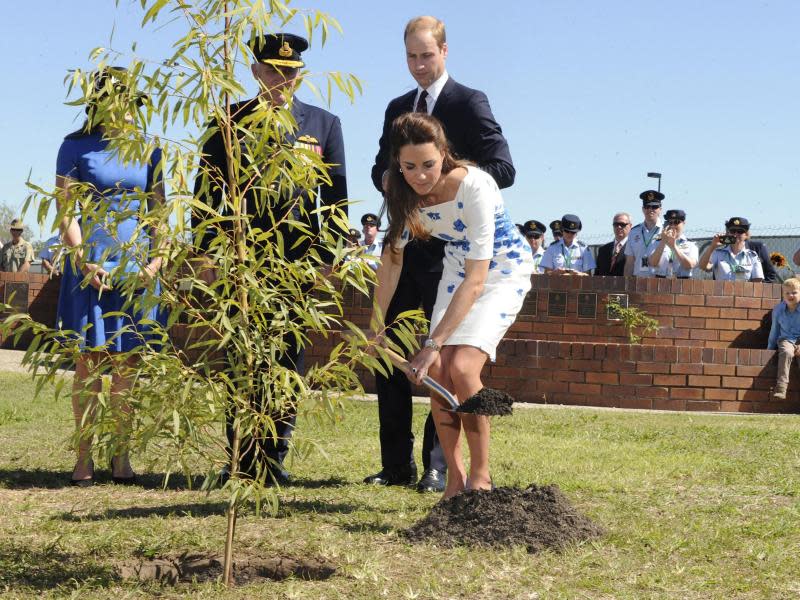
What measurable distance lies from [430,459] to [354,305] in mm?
6838

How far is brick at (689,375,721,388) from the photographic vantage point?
12.0 metres

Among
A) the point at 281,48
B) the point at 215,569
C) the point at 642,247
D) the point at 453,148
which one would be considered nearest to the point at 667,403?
the point at 642,247

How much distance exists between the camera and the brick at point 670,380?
11922mm

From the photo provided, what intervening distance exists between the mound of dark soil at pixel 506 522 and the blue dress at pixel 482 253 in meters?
0.67

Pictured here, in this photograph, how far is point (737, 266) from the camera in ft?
45.2

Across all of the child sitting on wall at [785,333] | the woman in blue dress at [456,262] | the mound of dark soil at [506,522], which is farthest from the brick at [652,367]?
the mound of dark soil at [506,522]

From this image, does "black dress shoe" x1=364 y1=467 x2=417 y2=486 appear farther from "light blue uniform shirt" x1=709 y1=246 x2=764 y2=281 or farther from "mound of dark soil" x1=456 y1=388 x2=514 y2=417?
"light blue uniform shirt" x1=709 y1=246 x2=764 y2=281

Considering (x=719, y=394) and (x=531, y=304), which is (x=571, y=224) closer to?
(x=531, y=304)

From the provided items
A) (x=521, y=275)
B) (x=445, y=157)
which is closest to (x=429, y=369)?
(x=521, y=275)

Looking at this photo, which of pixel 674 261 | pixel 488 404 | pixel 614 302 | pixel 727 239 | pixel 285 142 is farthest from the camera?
pixel 727 239

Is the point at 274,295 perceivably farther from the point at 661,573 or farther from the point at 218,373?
the point at 661,573

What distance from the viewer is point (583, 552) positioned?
4391 mm

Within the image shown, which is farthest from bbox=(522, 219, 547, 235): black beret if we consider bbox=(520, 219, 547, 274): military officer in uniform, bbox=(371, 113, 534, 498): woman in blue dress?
bbox=(371, 113, 534, 498): woman in blue dress

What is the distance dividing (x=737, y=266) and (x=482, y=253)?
32.2ft
